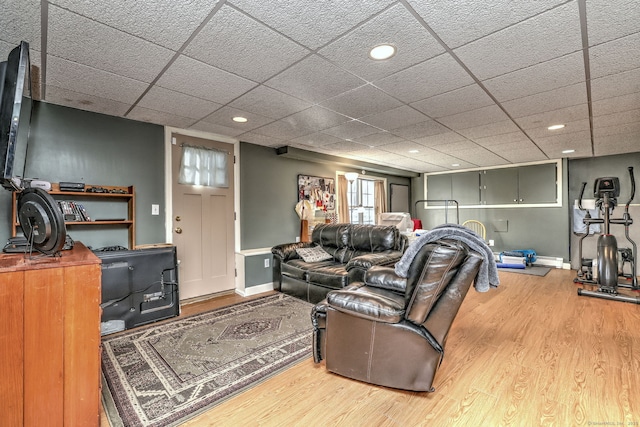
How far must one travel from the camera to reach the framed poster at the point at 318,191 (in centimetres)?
523

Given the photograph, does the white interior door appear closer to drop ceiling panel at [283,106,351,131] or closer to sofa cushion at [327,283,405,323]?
drop ceiling panel at [283,106,351,131]

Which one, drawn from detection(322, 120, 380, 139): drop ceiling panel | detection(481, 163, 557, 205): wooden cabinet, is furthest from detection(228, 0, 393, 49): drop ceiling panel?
detection(481, 163, 557, 205): wooden cabinet

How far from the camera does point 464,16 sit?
161 cm

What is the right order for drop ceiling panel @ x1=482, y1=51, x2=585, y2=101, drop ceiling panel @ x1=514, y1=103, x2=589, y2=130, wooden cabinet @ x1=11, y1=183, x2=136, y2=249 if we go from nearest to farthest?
drop ceiling panel @ x1=482, y1=51, x2=585, y2=101 < wooden cabinet @ x1=11, y1=183, x2=136, y2=249 < drop ceiling panel @ x1=514, y1=103, x2=589, y2=130

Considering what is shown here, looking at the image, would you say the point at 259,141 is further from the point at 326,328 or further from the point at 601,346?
the point at 601,346

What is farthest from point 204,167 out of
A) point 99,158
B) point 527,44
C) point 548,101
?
point 548,101

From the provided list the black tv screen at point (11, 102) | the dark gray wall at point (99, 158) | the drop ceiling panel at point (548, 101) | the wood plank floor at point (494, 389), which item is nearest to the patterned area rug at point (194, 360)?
the wood plank floor at point (494, 389)

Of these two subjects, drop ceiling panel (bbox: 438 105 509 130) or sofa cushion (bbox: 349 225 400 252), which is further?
sofa cushion (bbox: 349 225 400 252)

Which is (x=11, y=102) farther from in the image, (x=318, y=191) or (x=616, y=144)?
(x=616, y=144)

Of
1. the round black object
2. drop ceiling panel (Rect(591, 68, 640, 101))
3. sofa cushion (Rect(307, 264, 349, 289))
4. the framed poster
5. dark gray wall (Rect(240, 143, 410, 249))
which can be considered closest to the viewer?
the round black object

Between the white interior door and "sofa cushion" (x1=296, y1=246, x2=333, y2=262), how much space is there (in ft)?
3.45

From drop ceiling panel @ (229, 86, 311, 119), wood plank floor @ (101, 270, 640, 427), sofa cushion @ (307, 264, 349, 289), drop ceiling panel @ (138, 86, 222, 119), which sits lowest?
wood plank floor @ (101, 270, 640, 427)

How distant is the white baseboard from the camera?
A: 421 cm

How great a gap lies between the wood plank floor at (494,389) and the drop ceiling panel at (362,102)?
2316 millimetres
